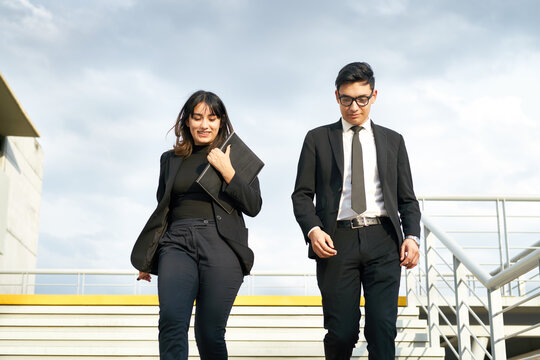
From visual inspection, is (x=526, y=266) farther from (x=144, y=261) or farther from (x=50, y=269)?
(x=50, y=269)

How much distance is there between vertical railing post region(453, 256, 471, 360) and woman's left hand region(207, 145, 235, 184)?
1.99 meters

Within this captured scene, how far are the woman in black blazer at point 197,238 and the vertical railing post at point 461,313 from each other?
1.78 m

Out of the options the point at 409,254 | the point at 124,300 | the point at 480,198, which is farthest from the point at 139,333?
the point at 480,198

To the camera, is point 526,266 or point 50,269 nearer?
point 526,266

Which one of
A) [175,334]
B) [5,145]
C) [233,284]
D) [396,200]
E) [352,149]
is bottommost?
[175,334]

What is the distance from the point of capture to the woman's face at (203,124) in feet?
9.84

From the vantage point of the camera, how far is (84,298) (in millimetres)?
5062

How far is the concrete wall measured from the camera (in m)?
10.8

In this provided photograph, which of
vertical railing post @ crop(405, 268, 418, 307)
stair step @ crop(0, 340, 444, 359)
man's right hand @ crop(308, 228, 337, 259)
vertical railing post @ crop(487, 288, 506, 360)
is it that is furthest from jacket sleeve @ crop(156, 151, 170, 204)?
vertical railing post @ crop(405, 268, 418, 307)

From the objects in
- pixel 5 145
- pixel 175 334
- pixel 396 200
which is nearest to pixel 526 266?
pixel 396 200

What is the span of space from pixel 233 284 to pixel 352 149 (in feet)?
2.78

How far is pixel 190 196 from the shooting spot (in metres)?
2.95

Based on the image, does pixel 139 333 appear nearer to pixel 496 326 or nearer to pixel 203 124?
pixel 203 124

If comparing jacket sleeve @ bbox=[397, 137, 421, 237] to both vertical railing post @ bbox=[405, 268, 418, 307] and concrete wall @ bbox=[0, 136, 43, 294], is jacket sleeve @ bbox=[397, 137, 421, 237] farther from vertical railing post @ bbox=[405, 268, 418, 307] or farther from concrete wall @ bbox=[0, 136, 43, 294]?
concrete wall @ bbox=[0, 136, 43, 294]
